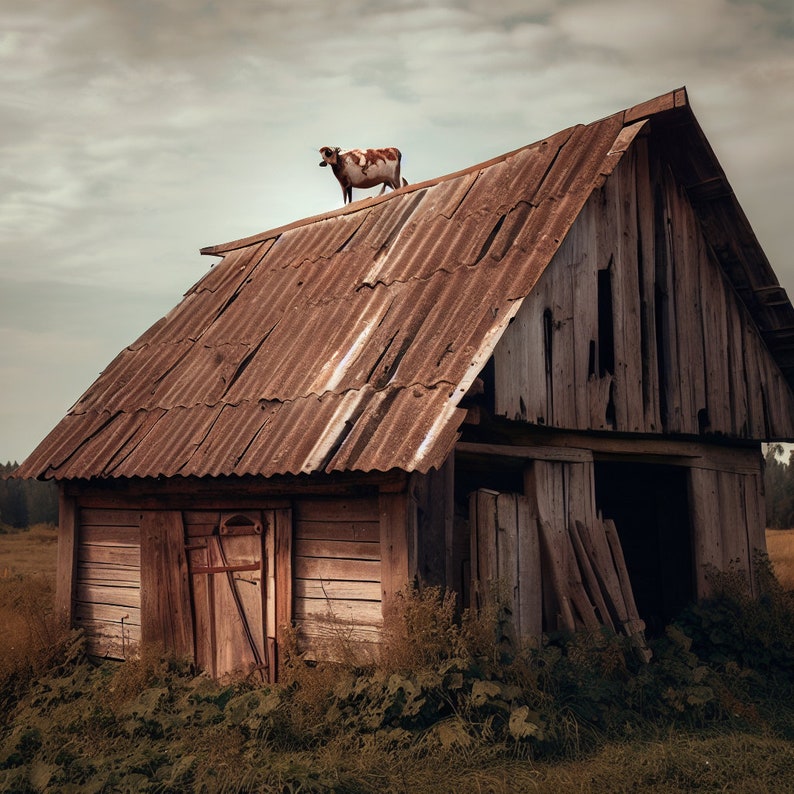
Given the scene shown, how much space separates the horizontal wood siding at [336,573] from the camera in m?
8.01

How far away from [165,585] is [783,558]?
1720cm

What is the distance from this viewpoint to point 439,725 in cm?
658

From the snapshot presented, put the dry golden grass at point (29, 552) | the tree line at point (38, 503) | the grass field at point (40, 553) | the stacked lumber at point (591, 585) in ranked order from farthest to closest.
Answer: the tree line at point (38, 503), the dry golden grass at point (29, 552), the grass field at point (40, 553), the stacked lumber at point (591, 585)

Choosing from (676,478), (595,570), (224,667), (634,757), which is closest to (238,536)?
(224,667)

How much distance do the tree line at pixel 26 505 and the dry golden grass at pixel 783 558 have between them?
32164mm

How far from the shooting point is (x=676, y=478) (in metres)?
11.8

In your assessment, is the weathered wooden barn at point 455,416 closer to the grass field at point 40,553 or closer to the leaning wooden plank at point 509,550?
the leaning wooden plank at point 509,550

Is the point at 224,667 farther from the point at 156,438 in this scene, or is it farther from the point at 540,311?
the point at 540,311

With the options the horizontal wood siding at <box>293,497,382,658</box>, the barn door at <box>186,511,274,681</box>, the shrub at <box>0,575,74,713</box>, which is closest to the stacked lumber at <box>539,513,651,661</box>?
the horizontal wood siding at <box>293,497,382,658</box>

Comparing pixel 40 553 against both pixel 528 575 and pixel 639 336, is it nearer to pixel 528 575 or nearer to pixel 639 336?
pixel 639 336

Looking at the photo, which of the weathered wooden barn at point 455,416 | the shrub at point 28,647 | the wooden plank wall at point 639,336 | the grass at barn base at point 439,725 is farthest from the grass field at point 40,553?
the shrub at point 28,647

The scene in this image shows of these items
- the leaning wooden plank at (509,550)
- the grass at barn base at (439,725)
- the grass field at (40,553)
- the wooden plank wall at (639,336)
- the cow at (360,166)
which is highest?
the cow at (360,166)

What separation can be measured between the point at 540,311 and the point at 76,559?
20.5 ft

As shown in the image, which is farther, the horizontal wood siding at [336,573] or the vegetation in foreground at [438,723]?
the horizontal wood siding at [336,573]
